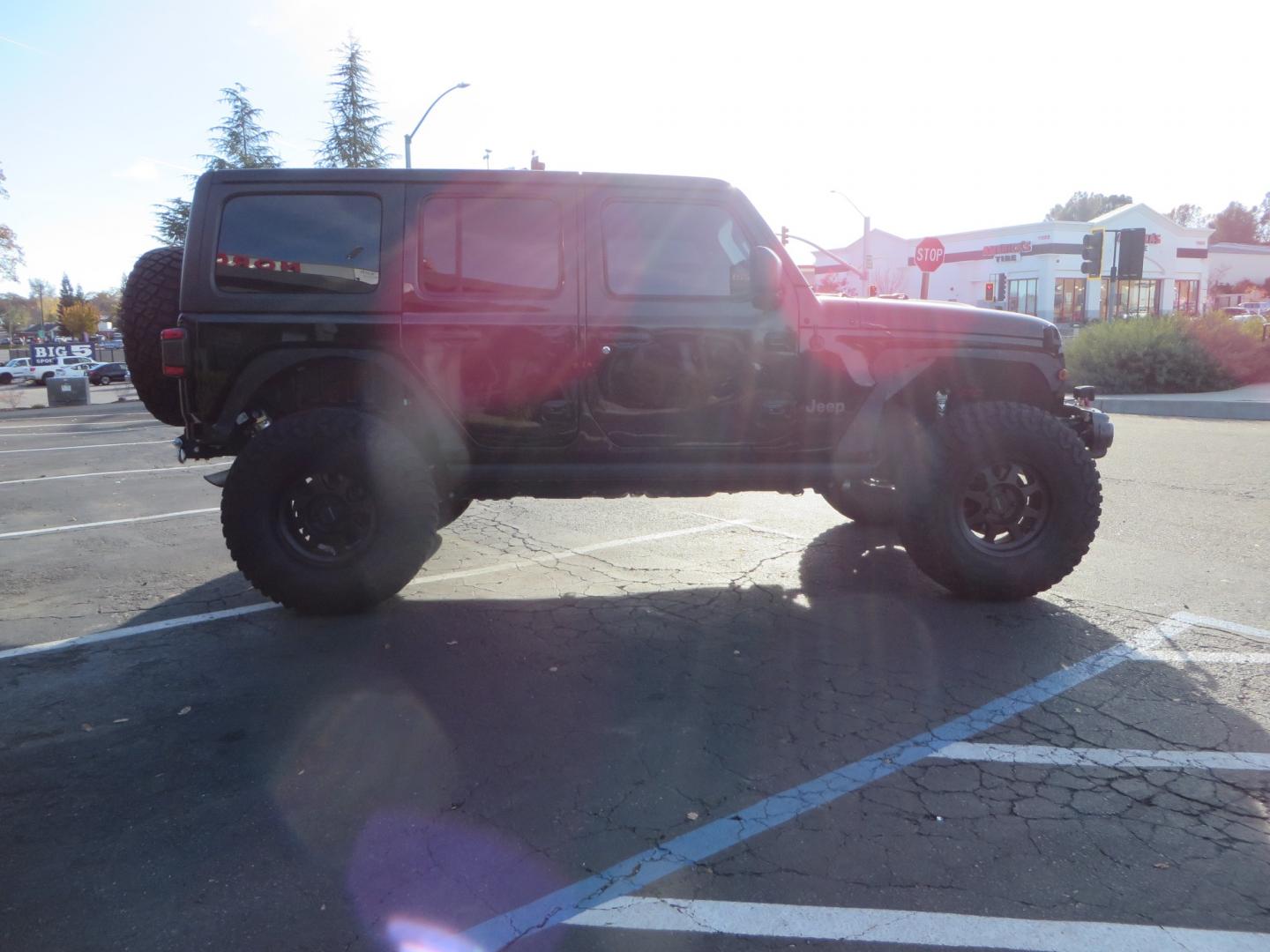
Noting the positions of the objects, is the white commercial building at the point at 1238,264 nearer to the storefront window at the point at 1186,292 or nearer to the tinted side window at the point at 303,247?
the storefront window at the point at 1186,292

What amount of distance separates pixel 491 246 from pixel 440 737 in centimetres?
260

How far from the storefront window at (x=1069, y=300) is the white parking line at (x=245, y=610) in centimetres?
5411

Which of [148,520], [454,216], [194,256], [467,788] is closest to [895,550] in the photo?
[454,216]

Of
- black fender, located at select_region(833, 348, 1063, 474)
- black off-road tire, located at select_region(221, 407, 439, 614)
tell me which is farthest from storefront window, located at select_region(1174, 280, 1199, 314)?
black off-road tire, located at select_region(221, 407, 439, 614)

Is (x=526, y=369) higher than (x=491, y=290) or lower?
lower

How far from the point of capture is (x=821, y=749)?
3.40 meters

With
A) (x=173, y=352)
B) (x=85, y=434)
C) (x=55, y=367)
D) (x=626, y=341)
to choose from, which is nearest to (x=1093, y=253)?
(x=626, y=341)

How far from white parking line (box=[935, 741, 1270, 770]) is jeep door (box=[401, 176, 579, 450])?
271 centimetres

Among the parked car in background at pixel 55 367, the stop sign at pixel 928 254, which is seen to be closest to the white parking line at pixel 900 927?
the stop sign at pixel 928 254

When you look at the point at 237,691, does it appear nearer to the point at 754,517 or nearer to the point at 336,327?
the point at 336,327

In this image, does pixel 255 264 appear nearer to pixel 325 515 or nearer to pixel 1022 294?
pixel 325 515

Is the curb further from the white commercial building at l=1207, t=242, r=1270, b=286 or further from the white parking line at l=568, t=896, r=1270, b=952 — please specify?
the white commercial building at l=1207, t=242, r=1270, b=286

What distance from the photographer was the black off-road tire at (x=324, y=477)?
15.9 ft

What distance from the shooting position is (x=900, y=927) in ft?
7.88
